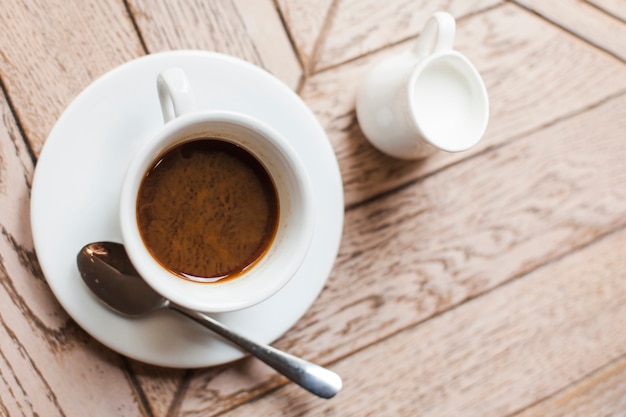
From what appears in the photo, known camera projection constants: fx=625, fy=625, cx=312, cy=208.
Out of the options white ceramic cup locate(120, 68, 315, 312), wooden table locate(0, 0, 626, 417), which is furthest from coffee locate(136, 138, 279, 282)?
wooden table locate(0, 0, 626, 417)

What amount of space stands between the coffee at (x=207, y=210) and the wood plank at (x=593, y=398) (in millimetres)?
493

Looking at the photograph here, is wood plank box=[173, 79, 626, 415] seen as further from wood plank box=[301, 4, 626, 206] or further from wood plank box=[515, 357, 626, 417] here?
wood plank box=[515, 357, 626, 417]

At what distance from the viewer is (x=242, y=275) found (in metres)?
0.71

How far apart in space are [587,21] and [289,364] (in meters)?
0.65

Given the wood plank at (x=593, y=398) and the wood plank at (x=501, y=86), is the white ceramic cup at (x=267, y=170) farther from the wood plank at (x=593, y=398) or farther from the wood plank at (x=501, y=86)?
the wood plank at (x=593, y=398)

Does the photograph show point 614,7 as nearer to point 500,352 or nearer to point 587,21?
point 587,21

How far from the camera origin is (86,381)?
0.79m

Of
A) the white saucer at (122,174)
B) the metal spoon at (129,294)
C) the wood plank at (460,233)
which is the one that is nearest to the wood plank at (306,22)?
the white saucer at (122,174)

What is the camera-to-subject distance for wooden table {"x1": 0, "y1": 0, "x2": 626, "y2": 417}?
0.77 metres

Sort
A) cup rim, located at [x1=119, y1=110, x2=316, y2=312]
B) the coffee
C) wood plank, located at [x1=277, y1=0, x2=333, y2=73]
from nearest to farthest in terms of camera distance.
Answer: cup rim, located at [x1=119, y1=110, x2=316, y2=312]
the coffee
wood plank, located at [x1=277, y1=0, x2=333, y2=73]

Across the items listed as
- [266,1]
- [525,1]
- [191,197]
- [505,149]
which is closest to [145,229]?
[191,197]

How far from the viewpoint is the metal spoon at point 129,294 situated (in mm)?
703

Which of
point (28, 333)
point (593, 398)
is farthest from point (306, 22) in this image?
point (593, 398)

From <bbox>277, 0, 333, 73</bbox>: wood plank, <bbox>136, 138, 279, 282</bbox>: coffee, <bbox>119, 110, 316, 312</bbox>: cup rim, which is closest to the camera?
<bbox>119, 110, 316, 312</bbox>: cup rim
